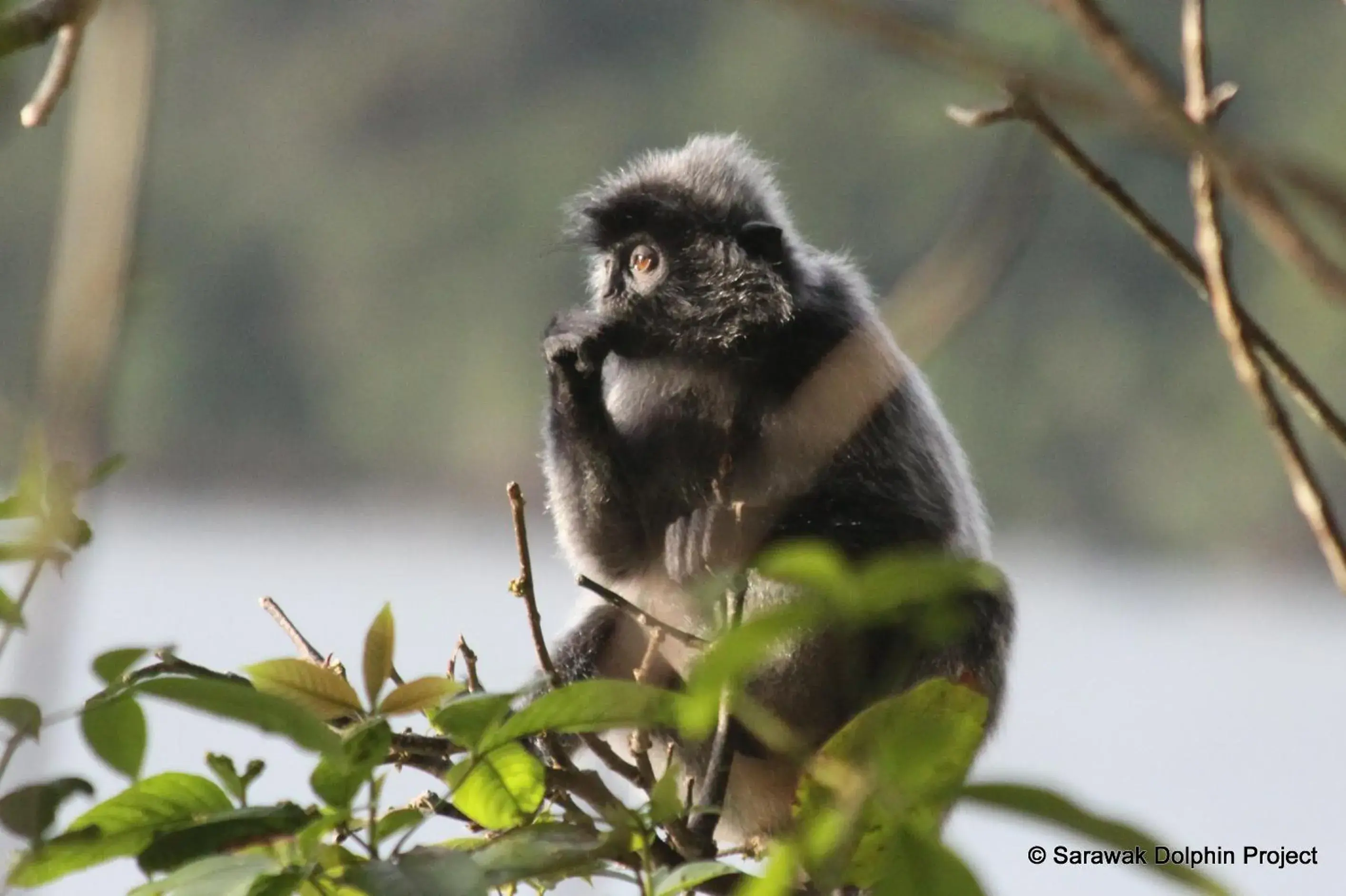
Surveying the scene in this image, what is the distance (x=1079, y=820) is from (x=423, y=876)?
25 cm

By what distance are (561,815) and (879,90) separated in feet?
21.1

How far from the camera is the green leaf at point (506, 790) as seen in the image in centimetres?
80

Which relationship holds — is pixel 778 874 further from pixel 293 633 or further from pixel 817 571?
pixel 293 633

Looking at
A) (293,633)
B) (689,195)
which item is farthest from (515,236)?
(293,633)

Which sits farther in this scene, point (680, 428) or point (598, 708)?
point (680, 428)

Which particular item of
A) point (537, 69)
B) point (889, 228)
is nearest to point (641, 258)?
point (889, 228)

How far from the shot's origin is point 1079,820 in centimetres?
49

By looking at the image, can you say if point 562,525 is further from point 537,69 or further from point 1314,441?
point 537,69

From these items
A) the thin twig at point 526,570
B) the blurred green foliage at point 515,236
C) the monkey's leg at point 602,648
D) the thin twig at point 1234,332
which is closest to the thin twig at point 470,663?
the thin twig at point 526,570

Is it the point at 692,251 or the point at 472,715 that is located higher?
the point at 692,251

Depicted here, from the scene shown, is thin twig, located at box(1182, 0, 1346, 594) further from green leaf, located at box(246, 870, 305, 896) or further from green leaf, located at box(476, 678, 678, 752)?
green leaf, located at box(246, 870, 305, 896)

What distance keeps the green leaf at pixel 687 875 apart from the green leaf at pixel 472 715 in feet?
0.31

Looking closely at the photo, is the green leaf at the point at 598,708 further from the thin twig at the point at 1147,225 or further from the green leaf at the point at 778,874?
the thin twig at the point at 1147,225

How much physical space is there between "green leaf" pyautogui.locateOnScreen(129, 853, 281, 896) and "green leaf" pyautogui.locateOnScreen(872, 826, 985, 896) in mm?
248
